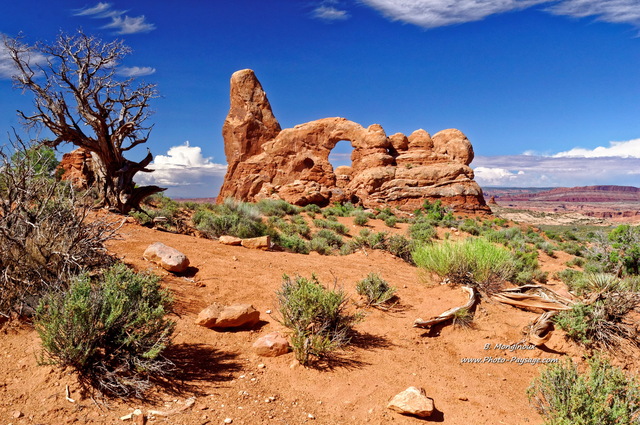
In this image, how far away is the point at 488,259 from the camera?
5754mm

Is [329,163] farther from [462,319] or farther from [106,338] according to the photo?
[106,338]

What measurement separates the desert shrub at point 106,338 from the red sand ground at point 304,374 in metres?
0.14

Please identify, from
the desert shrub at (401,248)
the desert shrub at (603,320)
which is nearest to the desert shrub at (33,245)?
the desert shrub at (603,320)

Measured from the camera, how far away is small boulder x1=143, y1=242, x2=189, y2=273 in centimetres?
607

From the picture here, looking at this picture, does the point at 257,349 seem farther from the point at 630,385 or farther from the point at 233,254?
the point at 233,254

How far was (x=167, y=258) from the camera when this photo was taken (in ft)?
20.2

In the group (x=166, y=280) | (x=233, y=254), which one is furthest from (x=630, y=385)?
(x=233, y=254)

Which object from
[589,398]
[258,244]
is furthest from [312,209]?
[589,398]

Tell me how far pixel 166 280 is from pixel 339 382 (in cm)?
323

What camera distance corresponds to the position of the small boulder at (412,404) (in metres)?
3.22

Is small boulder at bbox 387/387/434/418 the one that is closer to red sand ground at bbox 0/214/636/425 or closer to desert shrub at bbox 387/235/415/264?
red sand ground at bbox 0/214/636/425

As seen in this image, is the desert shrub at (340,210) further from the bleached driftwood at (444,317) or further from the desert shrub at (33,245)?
the desert shrub at (33,245)

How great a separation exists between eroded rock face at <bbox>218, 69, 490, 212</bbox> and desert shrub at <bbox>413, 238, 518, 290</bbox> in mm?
21966

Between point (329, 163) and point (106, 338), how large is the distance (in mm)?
29353
